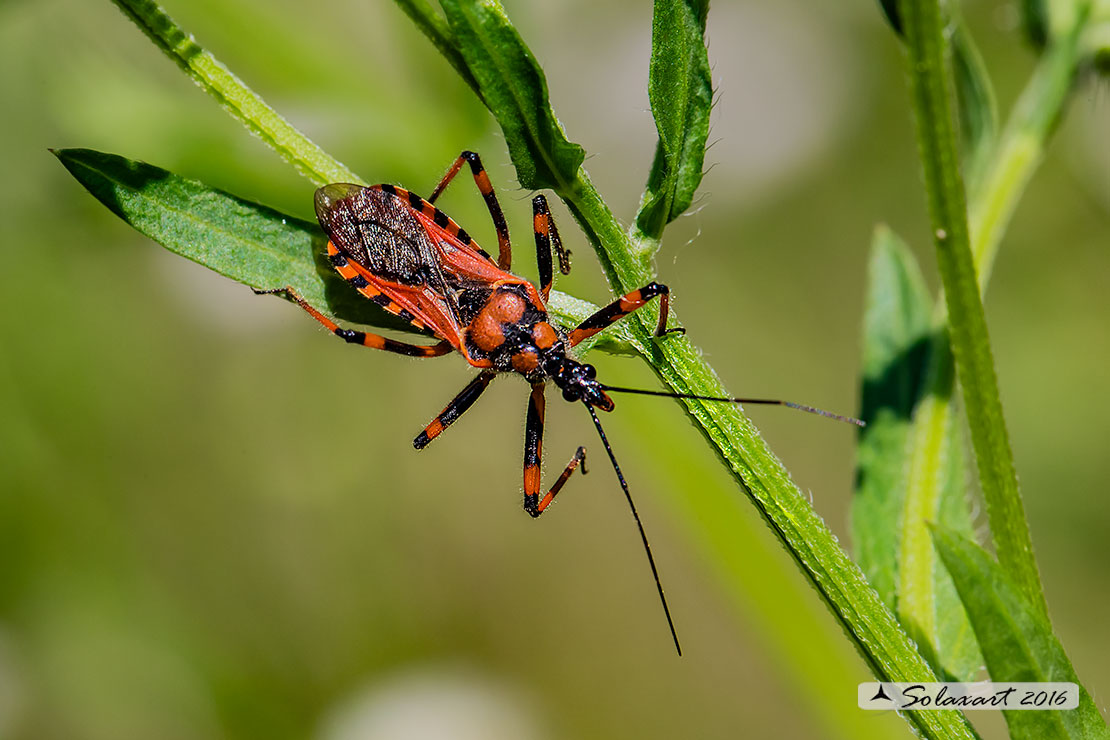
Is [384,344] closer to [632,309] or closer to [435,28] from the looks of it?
[632,309]

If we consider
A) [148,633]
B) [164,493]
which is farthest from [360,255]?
[164,493]

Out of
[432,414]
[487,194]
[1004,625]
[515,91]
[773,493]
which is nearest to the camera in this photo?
[1004,625]

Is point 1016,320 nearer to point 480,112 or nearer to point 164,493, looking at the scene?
point 480,112

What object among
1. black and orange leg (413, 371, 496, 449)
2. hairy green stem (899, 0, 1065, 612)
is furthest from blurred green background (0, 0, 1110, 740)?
hairy green stem (899, 0, 1065, 612)

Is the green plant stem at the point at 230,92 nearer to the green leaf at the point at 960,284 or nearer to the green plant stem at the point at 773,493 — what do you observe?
the green plant stem at the point at 773,493

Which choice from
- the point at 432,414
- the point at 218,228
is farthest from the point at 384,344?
the point at 432,414

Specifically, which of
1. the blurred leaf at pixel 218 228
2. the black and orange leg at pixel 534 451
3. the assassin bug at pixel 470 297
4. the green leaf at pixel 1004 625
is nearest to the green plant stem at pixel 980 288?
the green leaf at pixel 1004 625

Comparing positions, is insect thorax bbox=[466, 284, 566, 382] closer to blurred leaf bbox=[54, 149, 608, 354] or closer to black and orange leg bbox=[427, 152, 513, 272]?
black and orange leg bbox=[427, 152, 513, 272]
